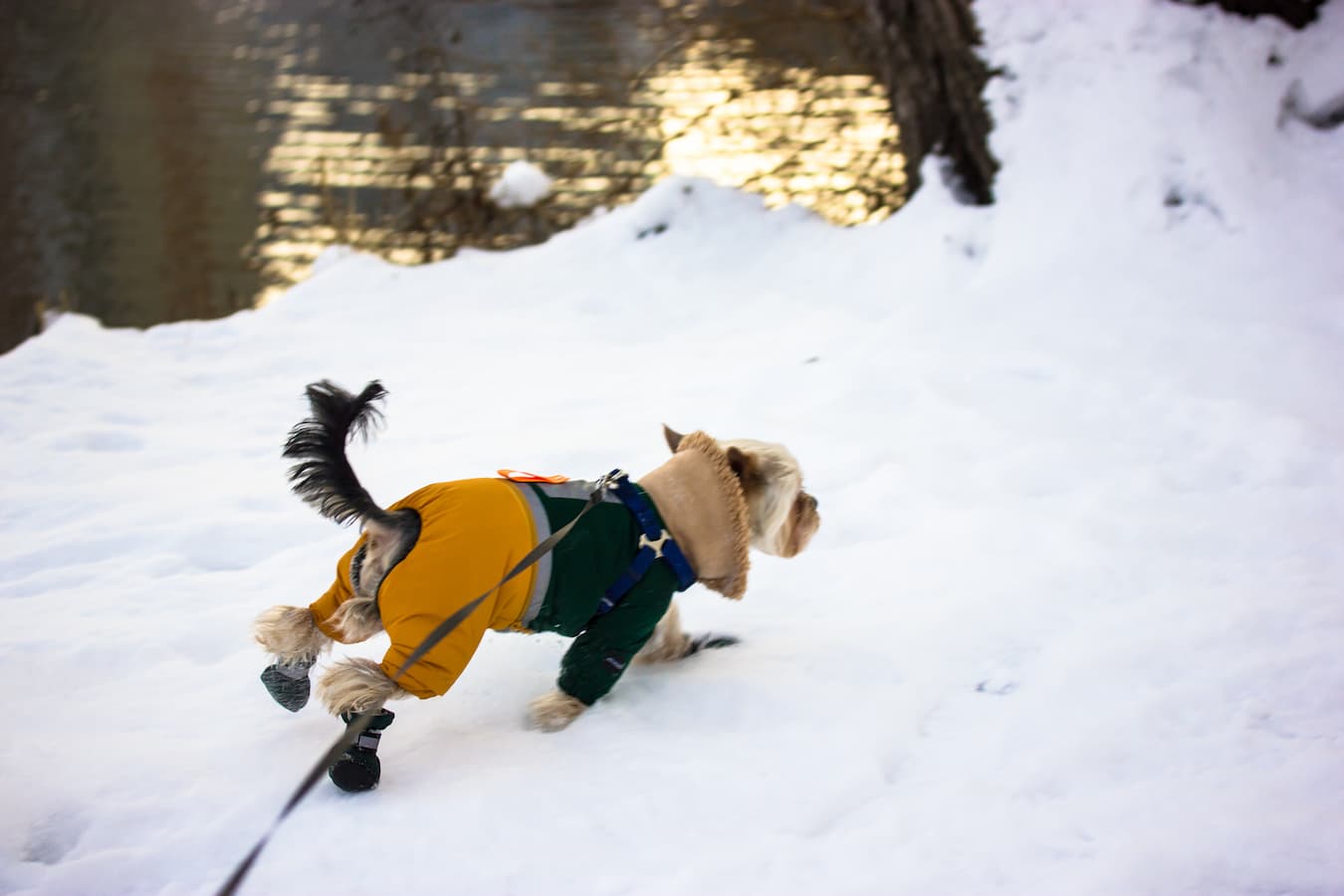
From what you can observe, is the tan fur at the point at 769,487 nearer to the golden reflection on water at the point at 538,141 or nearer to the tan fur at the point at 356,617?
the tan fur at the point at 356,617

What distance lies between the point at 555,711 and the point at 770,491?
790 mm

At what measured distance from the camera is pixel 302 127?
22.3ft

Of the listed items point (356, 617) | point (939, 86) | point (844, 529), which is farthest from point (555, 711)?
point (939, 86)

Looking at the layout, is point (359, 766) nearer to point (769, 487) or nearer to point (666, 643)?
point (666, 643)

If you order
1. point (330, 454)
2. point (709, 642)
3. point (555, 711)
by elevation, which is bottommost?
point (709, 642)

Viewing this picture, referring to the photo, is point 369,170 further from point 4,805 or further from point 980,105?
point 4,805

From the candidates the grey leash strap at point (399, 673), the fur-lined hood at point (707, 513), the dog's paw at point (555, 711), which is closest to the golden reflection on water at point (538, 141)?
the fur-lined hood at point (707, 513)

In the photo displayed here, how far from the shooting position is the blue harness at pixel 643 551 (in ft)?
6.70

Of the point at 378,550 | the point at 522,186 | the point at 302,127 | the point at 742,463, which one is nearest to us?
the point at 378,550

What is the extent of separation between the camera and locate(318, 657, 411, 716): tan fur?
5.62ft

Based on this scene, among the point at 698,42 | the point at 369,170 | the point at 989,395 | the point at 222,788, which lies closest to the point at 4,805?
the point at 222,788

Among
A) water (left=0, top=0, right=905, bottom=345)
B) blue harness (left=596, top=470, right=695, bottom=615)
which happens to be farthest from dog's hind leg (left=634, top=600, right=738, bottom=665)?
water (left=0, top=0, right=905, bottom=345)

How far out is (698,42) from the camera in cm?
661

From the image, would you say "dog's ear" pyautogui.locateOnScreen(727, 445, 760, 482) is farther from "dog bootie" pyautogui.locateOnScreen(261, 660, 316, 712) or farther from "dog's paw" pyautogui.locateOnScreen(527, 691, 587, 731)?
"dog bootie" pyautogui.locateOnScreen(261, 660, 316, 712)
